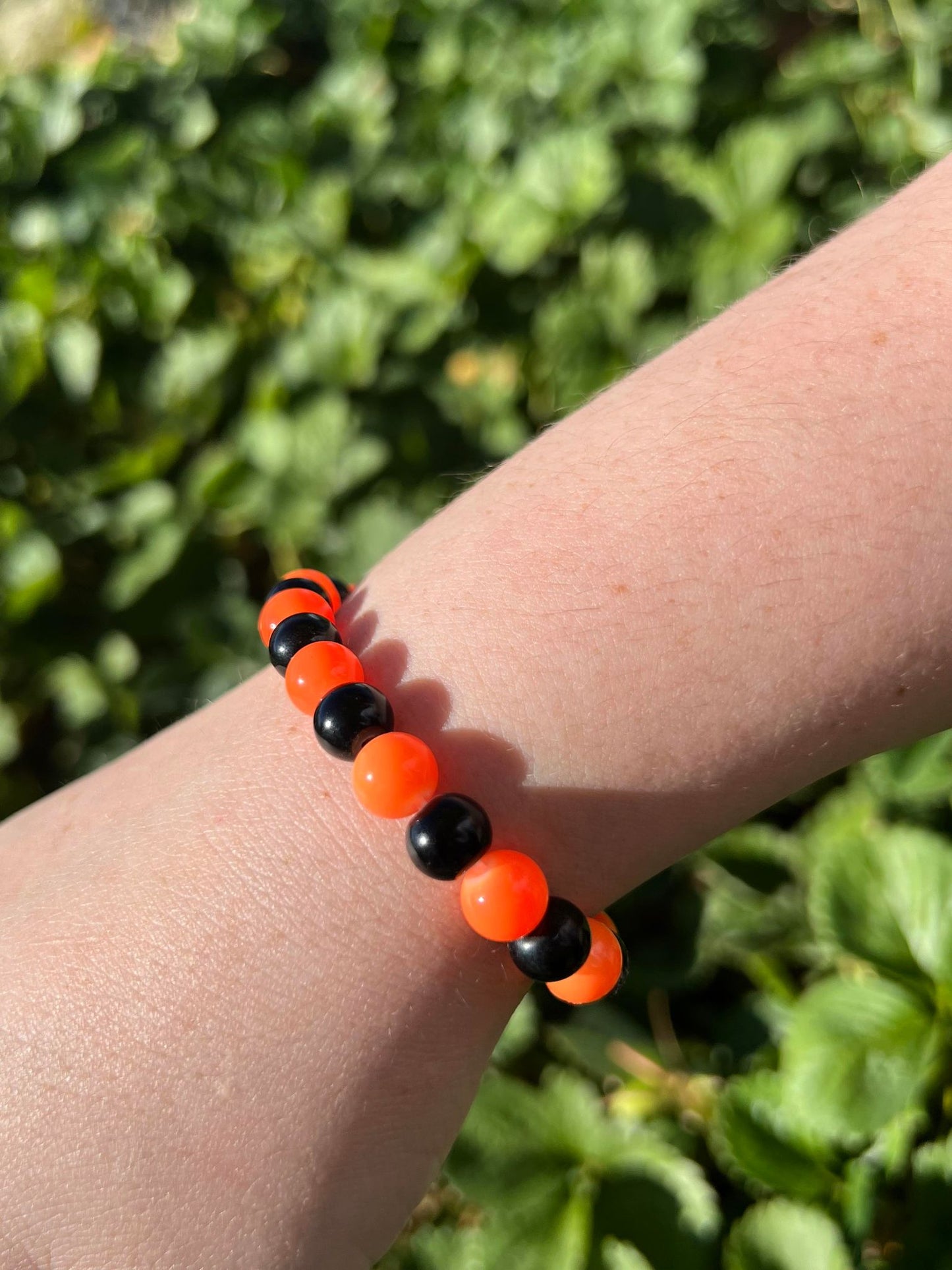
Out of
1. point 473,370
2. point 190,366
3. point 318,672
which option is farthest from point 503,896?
point 190,366

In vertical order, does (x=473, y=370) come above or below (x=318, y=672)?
below

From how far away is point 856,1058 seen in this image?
3.05ft

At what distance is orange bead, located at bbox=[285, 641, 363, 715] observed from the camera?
28.3 inches

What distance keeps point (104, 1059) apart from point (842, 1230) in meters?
0.65

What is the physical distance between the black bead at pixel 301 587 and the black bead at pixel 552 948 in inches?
11.9

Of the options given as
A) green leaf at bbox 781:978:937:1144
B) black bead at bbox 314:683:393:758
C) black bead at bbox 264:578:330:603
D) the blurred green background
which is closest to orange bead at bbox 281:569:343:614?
black bead at bbox 264:578:330:603

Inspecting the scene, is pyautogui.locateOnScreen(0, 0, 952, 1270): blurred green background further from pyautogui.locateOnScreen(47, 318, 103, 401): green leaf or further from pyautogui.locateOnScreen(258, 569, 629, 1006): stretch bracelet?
pyautogui.locateOnScreen(258, 569, 629, 1006): stretch bracelet

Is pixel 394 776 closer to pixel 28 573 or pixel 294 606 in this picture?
pixel 294 606

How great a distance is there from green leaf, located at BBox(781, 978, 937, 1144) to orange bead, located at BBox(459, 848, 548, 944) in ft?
1.39

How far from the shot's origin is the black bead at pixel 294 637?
29.8 inches

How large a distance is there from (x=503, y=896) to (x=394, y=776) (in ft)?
0.33

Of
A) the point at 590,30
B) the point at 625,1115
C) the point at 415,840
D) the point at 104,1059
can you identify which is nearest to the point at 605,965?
the point at 415,840

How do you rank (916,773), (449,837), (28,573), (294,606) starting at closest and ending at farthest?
(449,837) → (294,606) → (916,773) → (28,573)

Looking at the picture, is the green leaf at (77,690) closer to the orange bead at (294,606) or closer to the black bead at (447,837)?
the orange bead at (294,606)
